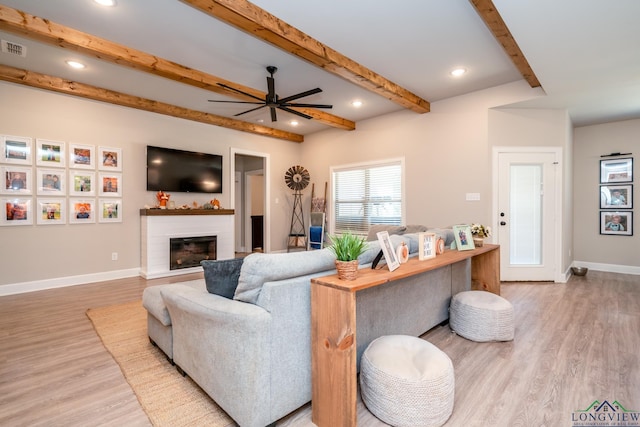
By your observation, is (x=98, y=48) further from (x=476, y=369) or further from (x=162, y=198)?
(x=476, y=369)

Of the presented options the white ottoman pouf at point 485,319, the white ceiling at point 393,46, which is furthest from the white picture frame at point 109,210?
the white ottoman pouf at point 485,319

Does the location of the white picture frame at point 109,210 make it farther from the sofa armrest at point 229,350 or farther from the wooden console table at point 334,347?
the wooden console table at point 334,347

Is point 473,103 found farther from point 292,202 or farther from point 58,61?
point 58,61

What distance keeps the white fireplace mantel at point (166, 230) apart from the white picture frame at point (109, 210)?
323 millimetres

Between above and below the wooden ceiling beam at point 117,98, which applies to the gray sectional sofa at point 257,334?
below

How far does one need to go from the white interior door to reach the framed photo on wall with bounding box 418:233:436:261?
2.91 m

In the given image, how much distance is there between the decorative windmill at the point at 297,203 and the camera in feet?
23.5

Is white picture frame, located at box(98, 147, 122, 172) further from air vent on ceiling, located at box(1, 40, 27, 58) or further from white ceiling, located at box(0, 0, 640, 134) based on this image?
air vent on ceiling, located at box(1, 40, 27, 58)

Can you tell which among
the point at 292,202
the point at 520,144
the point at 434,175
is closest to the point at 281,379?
the point at 434,175

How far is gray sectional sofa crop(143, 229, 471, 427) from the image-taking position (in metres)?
1.52

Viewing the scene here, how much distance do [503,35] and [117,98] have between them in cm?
508

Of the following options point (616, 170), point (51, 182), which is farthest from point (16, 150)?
point (616, 170)

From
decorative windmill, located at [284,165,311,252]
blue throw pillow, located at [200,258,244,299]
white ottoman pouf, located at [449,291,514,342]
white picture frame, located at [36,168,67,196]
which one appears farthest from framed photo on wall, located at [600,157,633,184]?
white picture frame, located at [36,168,67,196]

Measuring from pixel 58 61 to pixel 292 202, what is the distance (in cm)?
478
